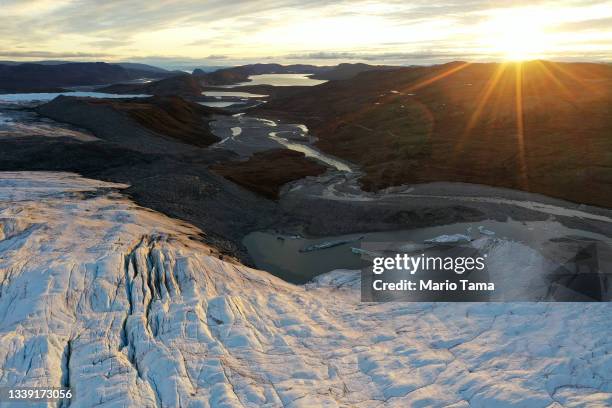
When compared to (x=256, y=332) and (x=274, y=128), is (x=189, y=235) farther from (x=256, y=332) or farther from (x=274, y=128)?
(x=274, y=128)

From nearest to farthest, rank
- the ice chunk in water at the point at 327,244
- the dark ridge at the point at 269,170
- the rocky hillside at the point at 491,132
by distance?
the ice chunk in water at the point at 327,244
the dark ridge at the point at 269,170
the rocky hillside at the point at 491,132

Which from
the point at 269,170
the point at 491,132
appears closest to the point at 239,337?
the point at 269,170

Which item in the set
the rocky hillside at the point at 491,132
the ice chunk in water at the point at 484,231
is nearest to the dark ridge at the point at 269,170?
the rocky hillside at the point at 491,132

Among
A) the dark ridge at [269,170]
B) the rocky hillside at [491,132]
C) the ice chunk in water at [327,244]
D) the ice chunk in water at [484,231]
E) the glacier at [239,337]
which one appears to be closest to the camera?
the glacier at [239,337]

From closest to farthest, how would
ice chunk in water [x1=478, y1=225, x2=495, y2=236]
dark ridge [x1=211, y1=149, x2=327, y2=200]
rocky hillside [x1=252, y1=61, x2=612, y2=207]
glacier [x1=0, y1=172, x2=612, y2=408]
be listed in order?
glacier [x1=0, y1=172, x2=612, y2=408], ice chunk in water [x1=478, y1=225, x2=495, y2=236], dark ridge [x1=211, y1=149, x2=327, y2=200], rocky hillside [x1=252, y1=61, x2=612, y2=207]

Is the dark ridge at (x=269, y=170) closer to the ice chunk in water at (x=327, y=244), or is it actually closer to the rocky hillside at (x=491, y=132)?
the rocky hillside at (x=491, y=132)

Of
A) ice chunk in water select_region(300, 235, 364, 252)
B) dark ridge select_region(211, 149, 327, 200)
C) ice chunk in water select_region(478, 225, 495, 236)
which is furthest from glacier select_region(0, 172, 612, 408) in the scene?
dark ridge select_region(211, 149, 327, 200)

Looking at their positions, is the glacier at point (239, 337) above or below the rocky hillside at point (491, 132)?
below

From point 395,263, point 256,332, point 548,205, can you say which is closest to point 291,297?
point 256,332

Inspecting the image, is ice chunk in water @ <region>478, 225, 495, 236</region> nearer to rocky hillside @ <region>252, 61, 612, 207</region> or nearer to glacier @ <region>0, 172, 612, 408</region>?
glacier @ <region>0, 172, 612, 408</region>
